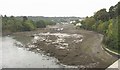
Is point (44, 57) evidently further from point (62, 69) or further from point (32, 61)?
point (62, 69)

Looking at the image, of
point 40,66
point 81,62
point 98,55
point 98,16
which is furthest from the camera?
point 98,16

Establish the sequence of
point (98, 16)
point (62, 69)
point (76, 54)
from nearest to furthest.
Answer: point (62, 69), point (76, 54), point (98, 16)

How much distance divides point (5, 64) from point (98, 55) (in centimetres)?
1541

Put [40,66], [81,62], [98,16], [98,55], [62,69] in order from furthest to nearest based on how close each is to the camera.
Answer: [98,16] → [98,55] → [81,62] → [40,66] → [62,69]

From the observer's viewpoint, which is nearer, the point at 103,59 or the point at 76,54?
the point at 103,59

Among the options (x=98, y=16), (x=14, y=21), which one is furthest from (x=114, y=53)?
(x=14, y=21)

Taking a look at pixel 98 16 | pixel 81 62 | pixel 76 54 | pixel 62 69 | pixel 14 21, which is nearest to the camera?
pixel 62 69

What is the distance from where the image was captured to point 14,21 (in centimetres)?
10406

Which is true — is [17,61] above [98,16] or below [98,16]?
below

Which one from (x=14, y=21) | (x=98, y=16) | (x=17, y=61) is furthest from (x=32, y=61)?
(x=14, y=21)

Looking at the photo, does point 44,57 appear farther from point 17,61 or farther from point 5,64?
point 5,64

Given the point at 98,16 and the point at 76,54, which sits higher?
the point at 98,16

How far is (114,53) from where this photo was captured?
38.8m

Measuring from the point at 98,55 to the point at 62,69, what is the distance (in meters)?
10.4
